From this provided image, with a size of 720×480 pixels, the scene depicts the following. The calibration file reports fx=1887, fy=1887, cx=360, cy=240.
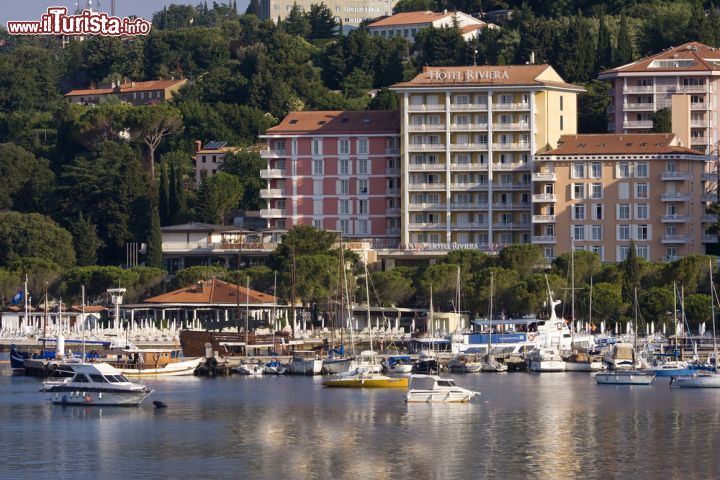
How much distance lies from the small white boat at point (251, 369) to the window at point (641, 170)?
4845 cm

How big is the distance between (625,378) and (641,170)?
156 feet

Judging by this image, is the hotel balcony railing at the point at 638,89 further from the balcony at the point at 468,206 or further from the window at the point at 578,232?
the window at the point at 578,232

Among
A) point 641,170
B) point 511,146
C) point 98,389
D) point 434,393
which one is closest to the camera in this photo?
point 98,389

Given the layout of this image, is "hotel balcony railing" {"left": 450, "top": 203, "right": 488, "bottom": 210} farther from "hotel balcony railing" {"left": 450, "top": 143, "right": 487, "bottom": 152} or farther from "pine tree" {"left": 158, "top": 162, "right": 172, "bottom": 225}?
"pine tree" {"left": 158, "top": 162, "right": 172, "bottom": 225}

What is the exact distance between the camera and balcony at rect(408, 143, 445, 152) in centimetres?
17038

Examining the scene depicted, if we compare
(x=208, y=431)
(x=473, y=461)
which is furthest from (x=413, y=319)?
(x=473, y=461)

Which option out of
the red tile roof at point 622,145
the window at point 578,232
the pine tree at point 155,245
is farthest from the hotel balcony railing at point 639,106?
the pine tree at point 155,245

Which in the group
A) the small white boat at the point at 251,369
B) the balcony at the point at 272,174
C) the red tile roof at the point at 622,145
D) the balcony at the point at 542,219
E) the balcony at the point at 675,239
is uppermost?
the red tile roof at the point at 622,145

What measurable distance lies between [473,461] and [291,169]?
319 feet

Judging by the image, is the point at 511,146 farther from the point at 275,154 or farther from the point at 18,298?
the point at 18,298

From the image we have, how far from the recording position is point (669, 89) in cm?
18312

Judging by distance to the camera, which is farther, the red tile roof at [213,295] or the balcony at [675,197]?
the balcony at [675,197]

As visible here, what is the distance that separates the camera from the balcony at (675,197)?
528ft

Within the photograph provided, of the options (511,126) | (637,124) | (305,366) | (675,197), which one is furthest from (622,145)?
(305,366)
